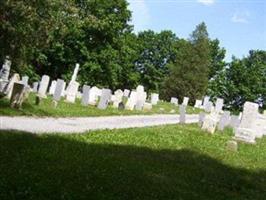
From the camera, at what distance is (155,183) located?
11.4 m

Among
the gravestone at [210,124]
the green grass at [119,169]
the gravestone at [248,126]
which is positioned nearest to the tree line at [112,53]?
the green grass at [119,169]

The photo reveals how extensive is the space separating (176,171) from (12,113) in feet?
26.6

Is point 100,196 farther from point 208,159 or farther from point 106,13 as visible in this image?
point 106,13

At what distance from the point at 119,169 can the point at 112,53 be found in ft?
160

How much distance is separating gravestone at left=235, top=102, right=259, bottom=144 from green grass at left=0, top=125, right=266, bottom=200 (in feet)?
19.3

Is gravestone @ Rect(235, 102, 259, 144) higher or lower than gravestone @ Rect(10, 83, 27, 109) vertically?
higher

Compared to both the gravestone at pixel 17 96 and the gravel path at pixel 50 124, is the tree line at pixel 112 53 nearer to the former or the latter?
the gravestone at pixel 17 96

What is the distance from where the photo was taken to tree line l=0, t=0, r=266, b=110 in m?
19.8

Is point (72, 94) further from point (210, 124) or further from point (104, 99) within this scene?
point (210, 124)

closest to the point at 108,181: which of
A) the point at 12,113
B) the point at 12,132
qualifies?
the point at 12,132

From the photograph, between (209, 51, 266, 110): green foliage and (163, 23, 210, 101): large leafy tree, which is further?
(209, 51, 266, 110): green foliage

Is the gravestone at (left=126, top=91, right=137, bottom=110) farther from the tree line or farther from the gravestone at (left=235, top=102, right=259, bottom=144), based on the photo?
the gravestone at (left=235, top=102, right=259, bottom=144)

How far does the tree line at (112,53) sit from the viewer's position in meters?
19.8

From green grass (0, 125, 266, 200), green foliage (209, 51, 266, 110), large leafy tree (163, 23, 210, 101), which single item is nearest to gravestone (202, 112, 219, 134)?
green grass (0, 125, 266, 200)
